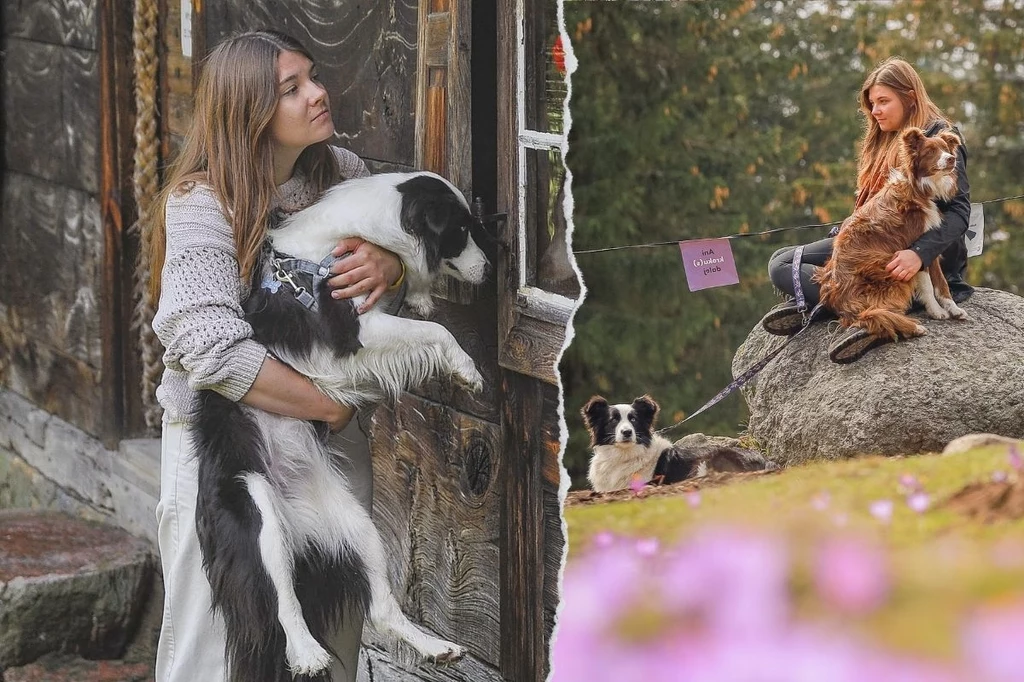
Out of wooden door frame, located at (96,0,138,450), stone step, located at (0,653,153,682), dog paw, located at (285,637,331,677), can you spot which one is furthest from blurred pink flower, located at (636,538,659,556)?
wooden door frame, located at (96,0,138,450)

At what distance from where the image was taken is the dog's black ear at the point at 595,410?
2.09 metres

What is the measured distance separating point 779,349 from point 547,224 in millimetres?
911

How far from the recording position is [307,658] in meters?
2.35

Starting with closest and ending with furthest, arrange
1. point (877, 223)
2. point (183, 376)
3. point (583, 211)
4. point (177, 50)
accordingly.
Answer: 1. point (877, 223)
2. point (583, 211)
3. point (183, 376)
4. point (177, 50)

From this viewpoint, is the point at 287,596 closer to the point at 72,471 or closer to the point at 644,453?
the point at 644,453

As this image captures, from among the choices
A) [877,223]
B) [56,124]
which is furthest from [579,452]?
[56,124]

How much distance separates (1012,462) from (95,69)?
13.8 ft

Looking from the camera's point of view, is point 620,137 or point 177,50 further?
point 177,50

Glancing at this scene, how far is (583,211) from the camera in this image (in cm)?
242

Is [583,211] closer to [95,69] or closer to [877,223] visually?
[877,223]

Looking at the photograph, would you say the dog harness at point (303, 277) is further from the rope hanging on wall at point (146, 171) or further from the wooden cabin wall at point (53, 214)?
the wooden cabin wall at point (53, 214)

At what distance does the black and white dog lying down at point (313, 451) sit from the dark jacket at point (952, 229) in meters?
Result: 1.06

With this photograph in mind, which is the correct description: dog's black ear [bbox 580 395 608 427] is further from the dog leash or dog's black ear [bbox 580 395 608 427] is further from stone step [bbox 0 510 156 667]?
stone step [bbox 0 510 156 667]

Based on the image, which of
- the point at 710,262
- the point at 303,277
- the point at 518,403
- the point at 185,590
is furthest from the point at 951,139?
the point at 185,590
